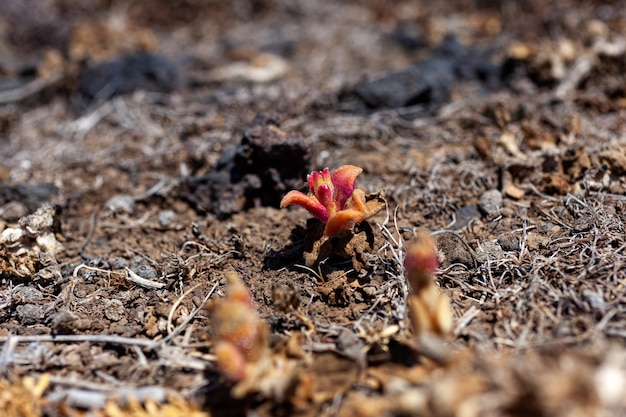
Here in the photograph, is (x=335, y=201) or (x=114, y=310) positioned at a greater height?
(x=335, y=201)

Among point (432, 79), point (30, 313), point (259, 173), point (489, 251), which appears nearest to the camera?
point (30, 313)

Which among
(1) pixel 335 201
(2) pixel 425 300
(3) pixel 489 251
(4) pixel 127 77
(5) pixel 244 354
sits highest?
(4) pixel 127 77

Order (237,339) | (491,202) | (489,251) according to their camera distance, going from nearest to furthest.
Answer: (237,339) < (489,251) < (491,202)

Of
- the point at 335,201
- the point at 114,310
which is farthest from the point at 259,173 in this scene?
the point at 114,310

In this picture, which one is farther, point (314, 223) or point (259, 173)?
point (259, 173)

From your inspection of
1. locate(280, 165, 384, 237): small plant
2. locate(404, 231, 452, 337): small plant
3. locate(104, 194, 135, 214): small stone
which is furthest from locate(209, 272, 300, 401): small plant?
locate(104, 194, 135, 214): small stone

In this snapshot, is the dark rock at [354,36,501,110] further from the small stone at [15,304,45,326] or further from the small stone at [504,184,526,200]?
the small stone at [15,304,45,326]

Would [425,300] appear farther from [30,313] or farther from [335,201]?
[30,313]
